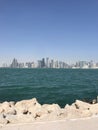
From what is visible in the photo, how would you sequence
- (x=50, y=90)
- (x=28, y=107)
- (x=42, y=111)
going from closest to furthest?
1. (x=42, y=111)
2. (x=28, y=107)
3. (x=50, y=90)

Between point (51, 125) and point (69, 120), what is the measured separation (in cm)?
54

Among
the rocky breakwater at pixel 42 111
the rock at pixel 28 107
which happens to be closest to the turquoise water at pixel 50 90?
the rock at pixel 28 107

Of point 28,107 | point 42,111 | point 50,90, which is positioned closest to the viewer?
point 42,111

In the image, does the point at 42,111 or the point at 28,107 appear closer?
the point at 42,111

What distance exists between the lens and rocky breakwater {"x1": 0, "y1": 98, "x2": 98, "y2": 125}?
905 centimetres

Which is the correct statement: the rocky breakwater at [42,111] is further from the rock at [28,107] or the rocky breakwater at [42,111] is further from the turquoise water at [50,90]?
the turquoise water at [50,90]

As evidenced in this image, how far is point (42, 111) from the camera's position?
458 inches

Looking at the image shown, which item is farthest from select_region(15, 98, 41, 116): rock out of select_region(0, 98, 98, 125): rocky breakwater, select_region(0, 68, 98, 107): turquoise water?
select_region(0, 68, 98, 107): turquoise water

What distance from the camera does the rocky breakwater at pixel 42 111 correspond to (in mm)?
9047

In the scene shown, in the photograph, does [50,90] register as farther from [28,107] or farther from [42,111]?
[42,111]

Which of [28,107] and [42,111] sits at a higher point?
[42,111]

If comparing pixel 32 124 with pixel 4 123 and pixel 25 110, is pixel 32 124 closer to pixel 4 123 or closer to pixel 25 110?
pixel 4 123

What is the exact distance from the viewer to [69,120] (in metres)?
7.28

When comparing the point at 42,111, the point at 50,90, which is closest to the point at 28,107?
the point at 42,111
